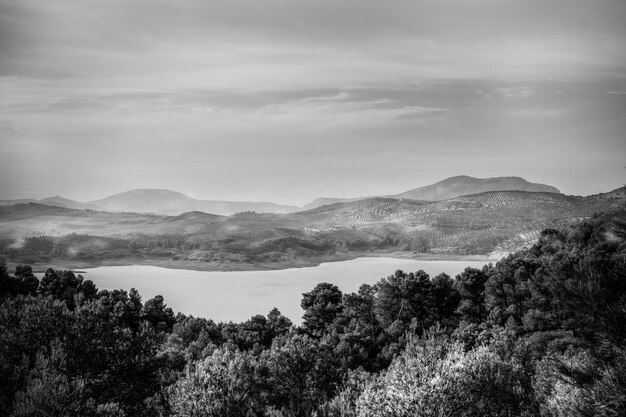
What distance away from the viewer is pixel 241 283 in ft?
381

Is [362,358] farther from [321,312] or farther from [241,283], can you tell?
[241,283]

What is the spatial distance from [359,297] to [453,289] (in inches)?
398

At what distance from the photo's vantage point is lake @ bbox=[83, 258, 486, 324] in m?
87.1

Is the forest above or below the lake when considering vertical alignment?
above

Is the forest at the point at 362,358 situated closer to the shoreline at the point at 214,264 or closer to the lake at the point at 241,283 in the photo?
the lake at the point at 241,283

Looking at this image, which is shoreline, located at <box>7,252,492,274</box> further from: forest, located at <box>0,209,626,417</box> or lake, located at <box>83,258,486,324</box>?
forest, located at <box>0,209,626,417</box>

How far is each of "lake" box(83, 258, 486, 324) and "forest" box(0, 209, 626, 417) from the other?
28005 millimetres

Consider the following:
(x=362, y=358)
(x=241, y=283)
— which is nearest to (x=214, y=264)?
(x=241, y=283)

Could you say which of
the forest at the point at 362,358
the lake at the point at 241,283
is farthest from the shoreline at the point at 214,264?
the forest at the point at 362,358

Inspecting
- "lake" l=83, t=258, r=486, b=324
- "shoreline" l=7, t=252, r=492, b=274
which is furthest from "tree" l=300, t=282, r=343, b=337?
"shoreline" l=7, t=252, r=492, b=274

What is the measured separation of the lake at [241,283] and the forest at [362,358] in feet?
91.9

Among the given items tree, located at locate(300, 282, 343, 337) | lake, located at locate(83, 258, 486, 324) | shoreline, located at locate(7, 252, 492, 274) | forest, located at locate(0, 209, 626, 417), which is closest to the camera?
forest, located at locate(0, 209, 626, 417)

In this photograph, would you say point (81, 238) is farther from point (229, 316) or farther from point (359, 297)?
point (359, 297)

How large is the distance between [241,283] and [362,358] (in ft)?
255
